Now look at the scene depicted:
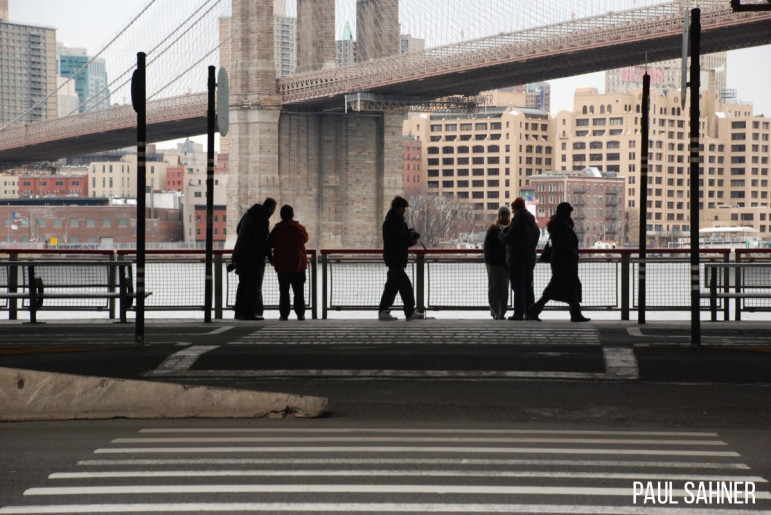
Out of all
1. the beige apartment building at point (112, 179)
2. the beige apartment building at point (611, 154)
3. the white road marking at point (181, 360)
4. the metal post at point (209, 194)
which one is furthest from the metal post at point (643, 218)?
the beige apartment building at point (112, 179)

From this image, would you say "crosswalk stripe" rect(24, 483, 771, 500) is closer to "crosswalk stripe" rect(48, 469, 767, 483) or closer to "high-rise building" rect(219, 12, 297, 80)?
"crosswalk stripe" rect(48, 469, 767, 483)

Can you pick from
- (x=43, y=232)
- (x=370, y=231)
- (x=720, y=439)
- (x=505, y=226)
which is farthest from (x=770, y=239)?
(x=720, y=439)

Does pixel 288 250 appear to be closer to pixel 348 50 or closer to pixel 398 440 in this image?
pixel 398 440

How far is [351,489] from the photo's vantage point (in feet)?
18.3

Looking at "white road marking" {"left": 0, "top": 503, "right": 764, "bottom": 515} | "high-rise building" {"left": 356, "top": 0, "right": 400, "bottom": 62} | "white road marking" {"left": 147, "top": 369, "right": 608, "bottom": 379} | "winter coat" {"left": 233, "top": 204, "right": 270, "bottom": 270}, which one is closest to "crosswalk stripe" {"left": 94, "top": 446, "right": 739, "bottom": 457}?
"white road marking" {"left": 0, "top": 503, "right": 764, "bottom": 515}

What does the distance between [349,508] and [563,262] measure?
1000 cm

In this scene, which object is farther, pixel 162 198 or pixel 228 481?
pixel 162 198

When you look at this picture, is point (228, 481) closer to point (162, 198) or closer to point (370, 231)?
point (370, 231)

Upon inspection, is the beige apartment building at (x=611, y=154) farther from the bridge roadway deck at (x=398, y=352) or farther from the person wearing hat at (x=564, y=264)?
the bridge roadway deck at (x=398, y=352)

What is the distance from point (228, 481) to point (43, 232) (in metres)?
117

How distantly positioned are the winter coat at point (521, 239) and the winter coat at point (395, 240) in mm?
1128

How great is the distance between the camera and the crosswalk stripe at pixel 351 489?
18.0 feet

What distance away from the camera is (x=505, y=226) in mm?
15906

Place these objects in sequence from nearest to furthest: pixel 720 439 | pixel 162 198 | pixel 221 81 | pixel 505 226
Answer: pixel 720 439
pixel 221 81
pixel 505 226
pixel 162 198
